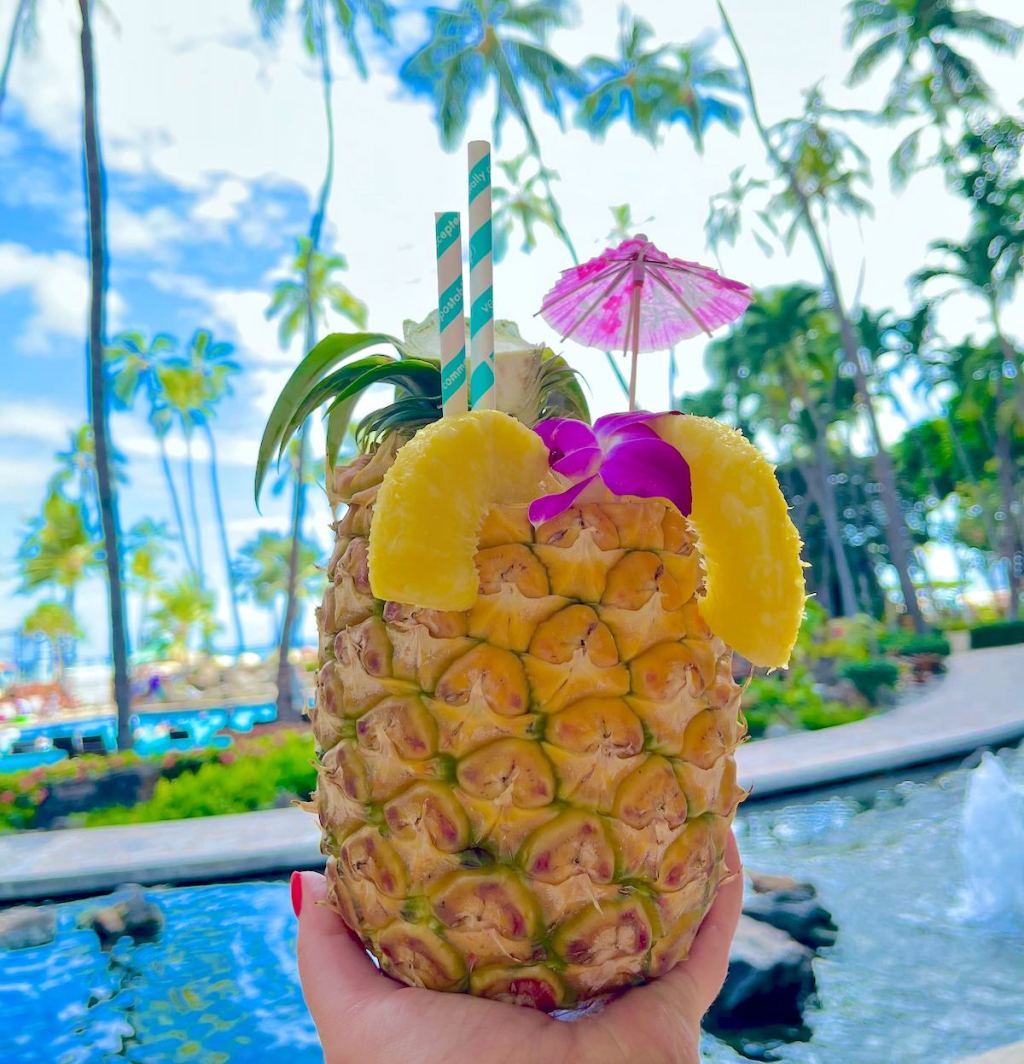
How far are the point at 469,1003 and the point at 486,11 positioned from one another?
27.0m

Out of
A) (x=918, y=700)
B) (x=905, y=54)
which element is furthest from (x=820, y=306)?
(x=918, y=700)

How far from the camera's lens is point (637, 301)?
1.55m

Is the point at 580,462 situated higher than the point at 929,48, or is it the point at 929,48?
the point at 929,48

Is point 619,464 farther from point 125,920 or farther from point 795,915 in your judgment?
point 125,920

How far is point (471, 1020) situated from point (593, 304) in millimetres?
1286

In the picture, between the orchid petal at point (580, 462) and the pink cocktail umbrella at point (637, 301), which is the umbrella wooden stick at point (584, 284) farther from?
the orchid petal at point (580, 462)

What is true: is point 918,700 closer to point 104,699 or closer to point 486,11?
point 486,11

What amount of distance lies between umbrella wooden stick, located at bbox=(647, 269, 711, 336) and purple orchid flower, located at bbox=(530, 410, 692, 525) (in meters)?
0.38

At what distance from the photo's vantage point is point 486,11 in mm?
23625

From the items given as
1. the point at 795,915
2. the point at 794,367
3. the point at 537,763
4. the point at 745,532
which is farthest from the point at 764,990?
the point at 794,367

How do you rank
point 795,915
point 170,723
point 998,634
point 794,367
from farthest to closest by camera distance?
point 794,367, point 170,723, point 998,634, point 795,915

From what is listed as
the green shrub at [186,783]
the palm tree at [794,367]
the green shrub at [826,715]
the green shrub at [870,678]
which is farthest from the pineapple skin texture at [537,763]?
the palm tree at [794,367]

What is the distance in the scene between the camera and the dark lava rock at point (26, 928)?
6.34m

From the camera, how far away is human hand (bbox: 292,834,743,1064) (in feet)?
4.17
